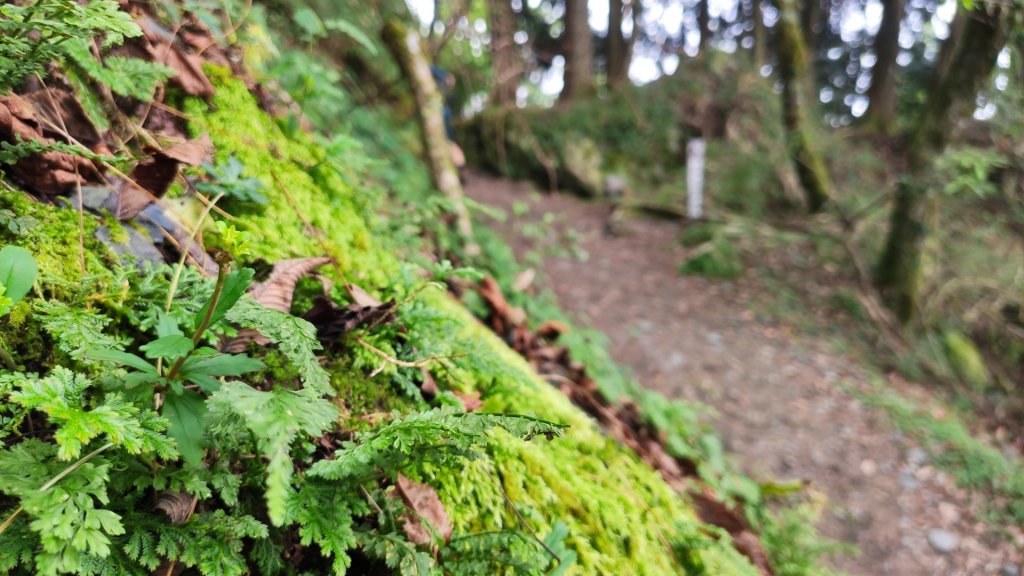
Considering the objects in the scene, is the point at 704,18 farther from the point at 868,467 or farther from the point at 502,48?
the point at 868,467

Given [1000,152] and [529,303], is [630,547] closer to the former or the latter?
[529,303]

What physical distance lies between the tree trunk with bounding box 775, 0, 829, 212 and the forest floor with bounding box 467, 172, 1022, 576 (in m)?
2.37

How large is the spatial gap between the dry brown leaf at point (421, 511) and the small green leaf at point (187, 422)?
0.42 meters

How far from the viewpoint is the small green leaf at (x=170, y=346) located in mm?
927

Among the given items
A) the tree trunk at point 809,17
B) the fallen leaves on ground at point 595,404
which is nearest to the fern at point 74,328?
the fallen leaves on ground at point 595,404

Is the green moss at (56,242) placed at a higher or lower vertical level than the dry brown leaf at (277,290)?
higher

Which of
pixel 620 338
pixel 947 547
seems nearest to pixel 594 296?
pixel 620 338

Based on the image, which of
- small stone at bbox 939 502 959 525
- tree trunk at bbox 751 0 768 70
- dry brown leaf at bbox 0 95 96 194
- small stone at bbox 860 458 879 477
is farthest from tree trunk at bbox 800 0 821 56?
dry brown leaf at bbox 0 95 96 194

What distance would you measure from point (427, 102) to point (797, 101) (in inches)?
292

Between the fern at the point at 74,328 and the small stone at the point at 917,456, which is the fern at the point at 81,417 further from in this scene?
the small stone at the point at 917,456

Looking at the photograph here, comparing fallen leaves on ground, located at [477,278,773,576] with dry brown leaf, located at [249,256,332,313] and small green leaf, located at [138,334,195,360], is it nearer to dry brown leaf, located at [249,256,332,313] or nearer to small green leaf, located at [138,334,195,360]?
dry brown leaf, located at [249,256,332,313]

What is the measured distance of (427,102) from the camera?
4.13 m

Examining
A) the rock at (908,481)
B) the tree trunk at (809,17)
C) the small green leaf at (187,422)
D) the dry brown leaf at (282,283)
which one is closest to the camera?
the small green leaf at (187,422)

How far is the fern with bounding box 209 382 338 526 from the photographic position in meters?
0.68
